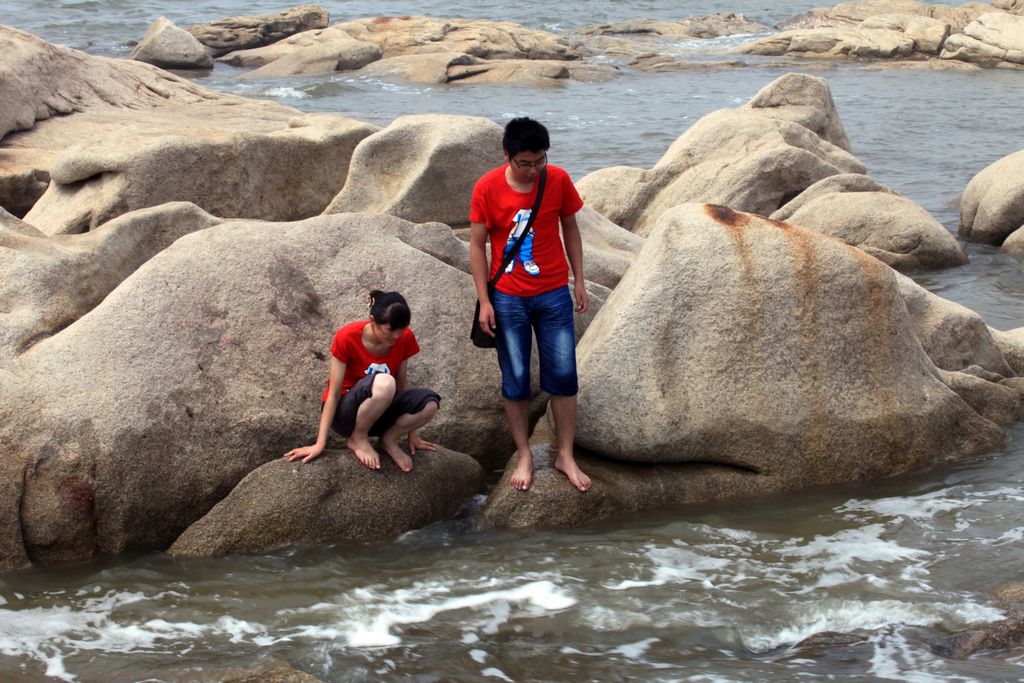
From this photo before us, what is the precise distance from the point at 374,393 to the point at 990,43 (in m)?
27.8

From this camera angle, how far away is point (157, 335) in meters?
6.38

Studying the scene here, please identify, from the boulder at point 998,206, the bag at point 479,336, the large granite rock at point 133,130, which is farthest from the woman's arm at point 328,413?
the boulder at point 998,206

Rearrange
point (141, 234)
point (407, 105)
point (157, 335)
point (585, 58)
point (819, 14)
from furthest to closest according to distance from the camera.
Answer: point (819, 14), point (585, 58), point (407, 105), point (141, 234), point (157, 335)

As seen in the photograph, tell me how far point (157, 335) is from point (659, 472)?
276cm

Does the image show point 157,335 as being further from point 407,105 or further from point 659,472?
point 407,105

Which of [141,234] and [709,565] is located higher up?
[141,234]

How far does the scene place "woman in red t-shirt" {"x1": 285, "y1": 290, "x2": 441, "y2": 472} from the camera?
6121 millimetres

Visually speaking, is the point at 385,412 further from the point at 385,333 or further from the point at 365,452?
the point at 385,333

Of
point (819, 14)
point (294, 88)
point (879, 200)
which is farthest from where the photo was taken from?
point (819, 14)

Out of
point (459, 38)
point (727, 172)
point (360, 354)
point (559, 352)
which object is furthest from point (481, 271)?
point (459, 38)

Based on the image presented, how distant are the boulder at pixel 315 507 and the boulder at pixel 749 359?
102cm

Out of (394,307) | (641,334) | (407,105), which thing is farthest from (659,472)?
(407,105)

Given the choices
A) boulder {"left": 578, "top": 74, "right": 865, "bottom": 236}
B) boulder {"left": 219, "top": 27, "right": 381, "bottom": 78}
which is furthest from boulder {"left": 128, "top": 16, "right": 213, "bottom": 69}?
boulder {"left": 578, "top": 74, "right": 865, "bottom": 236}

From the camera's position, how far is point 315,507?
614 cm
